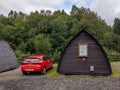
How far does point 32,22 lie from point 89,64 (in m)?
36.8

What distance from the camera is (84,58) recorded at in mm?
16359

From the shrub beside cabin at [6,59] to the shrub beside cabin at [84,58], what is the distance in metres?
→ 5.14

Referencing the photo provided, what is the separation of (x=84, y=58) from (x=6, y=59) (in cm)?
733

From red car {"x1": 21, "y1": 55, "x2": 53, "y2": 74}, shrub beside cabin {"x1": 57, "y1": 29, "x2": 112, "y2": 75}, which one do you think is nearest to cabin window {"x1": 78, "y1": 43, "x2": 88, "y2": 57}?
shrub beside cabin {"x1": 57, "y1": 29, "x2": 112, "y2": 75}

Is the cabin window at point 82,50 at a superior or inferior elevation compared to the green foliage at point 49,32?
inferior

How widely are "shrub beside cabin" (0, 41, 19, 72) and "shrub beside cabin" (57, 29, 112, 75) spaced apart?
5.14 meters

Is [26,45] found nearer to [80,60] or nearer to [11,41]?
[11,41]

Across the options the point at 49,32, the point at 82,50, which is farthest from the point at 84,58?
the point at 49,32

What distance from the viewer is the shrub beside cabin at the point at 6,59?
61.3 ft

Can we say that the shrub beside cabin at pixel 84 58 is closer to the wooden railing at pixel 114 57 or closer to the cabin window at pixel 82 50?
the cabin window at pixel 82 50

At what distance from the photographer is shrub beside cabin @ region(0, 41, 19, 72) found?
1869 cm

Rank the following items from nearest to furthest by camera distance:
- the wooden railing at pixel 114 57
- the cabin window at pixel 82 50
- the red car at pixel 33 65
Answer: the red car at pixel 33 65, the cabin window at pixel 82 50, the wooden railing at pixel 114 57

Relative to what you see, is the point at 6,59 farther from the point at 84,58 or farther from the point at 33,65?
the point at 84,58

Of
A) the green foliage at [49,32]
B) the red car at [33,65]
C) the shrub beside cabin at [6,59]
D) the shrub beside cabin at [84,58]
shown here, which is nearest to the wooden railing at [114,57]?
the shrub beside cabin at [84,58]
